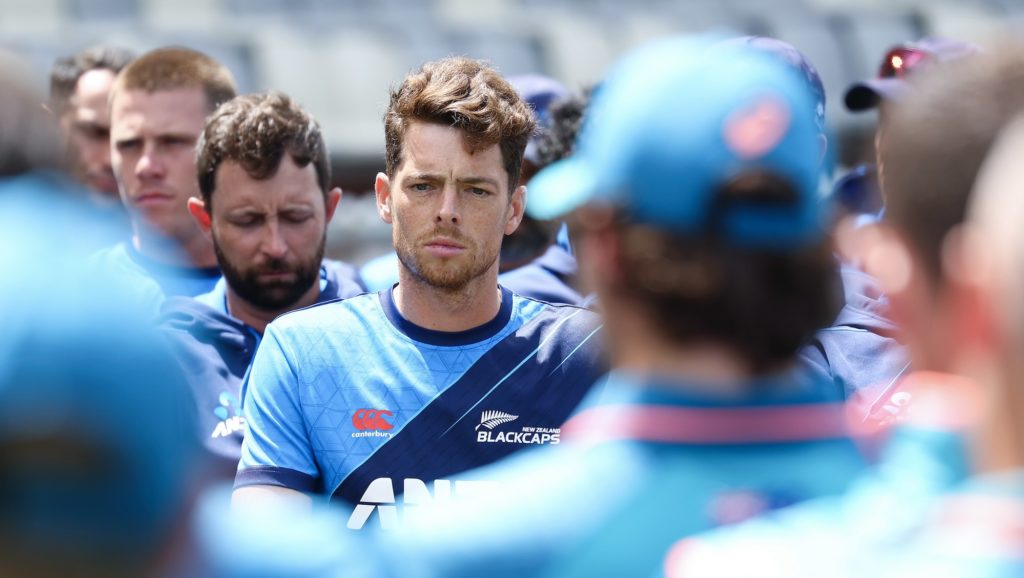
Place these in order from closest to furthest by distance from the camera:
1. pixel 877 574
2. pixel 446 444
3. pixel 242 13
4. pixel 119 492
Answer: pixel 119 492 → pixel 877 574 → pixel 446 444 → pixel 242 13

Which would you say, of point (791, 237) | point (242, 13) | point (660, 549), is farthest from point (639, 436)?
point (242, 13)

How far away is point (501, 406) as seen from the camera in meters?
3.54

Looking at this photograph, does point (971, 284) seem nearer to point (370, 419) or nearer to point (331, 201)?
point (370, 419)

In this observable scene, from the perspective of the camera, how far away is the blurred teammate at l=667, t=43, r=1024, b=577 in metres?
1.55

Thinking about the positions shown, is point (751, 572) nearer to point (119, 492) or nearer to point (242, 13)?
point (119, 492)

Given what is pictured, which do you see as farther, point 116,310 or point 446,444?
point 446,444

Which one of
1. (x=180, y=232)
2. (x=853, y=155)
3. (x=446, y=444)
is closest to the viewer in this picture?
(x=446, y=444)

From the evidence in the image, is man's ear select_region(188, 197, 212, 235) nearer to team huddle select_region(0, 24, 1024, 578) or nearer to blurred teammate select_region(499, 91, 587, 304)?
blurred teammate select_region(499, 91, 587, 304)

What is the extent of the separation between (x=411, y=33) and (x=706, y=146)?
1494 centimetres

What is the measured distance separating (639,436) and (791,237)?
1.02ft

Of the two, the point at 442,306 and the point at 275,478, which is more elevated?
the point at 442,306

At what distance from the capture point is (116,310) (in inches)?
59.7

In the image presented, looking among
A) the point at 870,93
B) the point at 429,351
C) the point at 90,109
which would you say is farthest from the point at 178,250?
the point at 870,93

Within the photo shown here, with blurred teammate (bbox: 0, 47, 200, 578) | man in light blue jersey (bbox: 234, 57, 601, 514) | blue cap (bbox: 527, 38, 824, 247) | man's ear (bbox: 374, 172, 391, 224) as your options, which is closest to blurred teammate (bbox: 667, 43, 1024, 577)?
blue cap (bbox: 527, 38, 824, 247)
